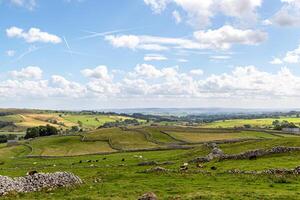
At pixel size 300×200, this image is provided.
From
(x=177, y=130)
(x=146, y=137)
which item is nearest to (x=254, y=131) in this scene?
(x=177, y=130)

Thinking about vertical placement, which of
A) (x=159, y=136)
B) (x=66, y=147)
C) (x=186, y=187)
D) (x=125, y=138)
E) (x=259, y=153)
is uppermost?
(x=259, y=153)

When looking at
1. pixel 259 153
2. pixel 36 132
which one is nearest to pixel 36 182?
pixel 259 153

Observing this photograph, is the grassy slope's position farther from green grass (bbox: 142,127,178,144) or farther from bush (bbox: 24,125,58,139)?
bush (bbox: 24,125,58,139)

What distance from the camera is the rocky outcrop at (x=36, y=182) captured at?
3656 cm

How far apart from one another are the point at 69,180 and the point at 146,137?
349 ft

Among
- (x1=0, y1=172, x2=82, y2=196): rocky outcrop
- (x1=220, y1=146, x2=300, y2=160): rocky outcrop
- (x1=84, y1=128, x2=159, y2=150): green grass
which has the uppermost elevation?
(x1=220, y1=146, x2=300, y2=160): rocky outcrop

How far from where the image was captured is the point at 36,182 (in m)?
38.3

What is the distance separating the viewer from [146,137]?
479 feet

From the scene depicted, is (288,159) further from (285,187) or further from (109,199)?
(109,199)

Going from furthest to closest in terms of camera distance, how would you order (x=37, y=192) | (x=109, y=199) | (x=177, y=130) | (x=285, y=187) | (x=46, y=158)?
1. (x=177, y=130)
2. (x=46, y=158)
3. (x=37, y=192)
4. (x=285, y=187)
5. (x=109, y=199)

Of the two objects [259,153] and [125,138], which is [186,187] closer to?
[259,153]

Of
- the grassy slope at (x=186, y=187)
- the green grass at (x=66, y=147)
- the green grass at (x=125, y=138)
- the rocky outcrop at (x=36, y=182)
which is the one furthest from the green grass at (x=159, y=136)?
the rocky outcrop at (x=36, y=182)

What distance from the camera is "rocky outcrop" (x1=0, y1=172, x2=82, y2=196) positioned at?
36562 millimetres

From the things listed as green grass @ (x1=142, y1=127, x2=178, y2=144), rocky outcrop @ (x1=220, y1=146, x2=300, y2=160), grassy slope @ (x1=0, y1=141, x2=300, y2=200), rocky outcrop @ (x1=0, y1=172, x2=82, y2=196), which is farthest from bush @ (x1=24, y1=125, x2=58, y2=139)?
rocky outcrop @ (x1=0, y1=172, x2=82, y2=196)
